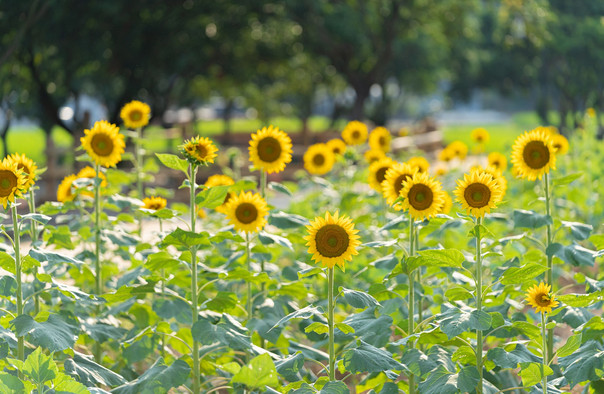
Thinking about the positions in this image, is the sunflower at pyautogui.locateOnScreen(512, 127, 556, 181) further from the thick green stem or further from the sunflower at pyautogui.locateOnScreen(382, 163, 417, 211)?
the thick green stem

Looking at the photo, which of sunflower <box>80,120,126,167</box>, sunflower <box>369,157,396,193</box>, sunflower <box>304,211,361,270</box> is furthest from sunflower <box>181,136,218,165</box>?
sunflower <box>369,157,396,193</box>

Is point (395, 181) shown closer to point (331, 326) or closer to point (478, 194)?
point (478, 194)

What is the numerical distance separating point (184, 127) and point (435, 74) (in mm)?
8929

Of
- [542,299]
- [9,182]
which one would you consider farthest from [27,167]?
[542,299]

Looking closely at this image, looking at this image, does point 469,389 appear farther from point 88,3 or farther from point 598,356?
point 88,3

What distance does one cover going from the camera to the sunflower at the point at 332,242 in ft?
11.5

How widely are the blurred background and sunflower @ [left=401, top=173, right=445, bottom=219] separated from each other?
526cm

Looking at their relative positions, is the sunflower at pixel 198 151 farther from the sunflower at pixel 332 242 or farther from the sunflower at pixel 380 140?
the sunflower at pixel 380 140

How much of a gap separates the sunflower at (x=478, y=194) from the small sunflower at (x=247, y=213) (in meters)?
1.11

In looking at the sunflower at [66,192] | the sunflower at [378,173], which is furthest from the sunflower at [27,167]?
the sunflower at [378,173]

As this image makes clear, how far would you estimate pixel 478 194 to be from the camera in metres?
3.66

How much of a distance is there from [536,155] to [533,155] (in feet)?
0.05

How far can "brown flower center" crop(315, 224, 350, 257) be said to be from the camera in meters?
3.50

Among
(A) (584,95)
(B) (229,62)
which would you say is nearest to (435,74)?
(A) (584,95)
